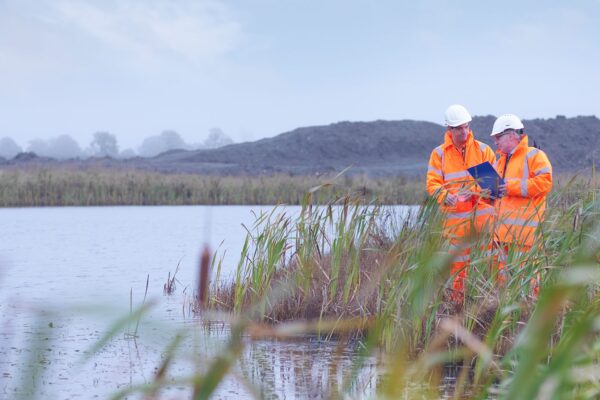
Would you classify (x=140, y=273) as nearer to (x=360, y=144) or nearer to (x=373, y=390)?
(x=373, y=390)

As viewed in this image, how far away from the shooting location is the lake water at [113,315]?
235cm

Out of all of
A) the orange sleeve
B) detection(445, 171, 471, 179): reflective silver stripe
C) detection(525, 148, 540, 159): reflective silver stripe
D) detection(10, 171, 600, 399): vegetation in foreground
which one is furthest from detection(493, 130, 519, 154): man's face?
detection(10, 171, 600, 399): vegetation in foreground

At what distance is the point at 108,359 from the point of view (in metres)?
6.27

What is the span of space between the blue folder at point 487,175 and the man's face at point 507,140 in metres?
0.28

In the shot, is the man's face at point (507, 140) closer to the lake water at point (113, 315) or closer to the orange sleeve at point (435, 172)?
the orange sleeve at point (435, 172)

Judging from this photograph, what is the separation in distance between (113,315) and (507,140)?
18.3ft

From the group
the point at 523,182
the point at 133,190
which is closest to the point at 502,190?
the point at 523,182

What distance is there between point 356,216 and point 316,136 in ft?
195

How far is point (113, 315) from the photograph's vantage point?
177 cm

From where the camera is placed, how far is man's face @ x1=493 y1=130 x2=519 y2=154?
6.94 m

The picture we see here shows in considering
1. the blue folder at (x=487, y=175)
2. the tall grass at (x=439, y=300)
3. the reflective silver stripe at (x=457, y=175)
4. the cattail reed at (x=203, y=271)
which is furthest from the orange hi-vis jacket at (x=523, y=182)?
the cattail reed at (x=203, y=271)

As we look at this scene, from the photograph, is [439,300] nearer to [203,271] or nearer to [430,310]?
[430,310]

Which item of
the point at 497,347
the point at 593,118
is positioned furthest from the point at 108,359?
the point at 593,118

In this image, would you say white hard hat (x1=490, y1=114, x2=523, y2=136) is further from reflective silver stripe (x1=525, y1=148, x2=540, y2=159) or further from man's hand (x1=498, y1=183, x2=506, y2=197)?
man's hand (x1=498, y1=183, x2=506, y2=197)
